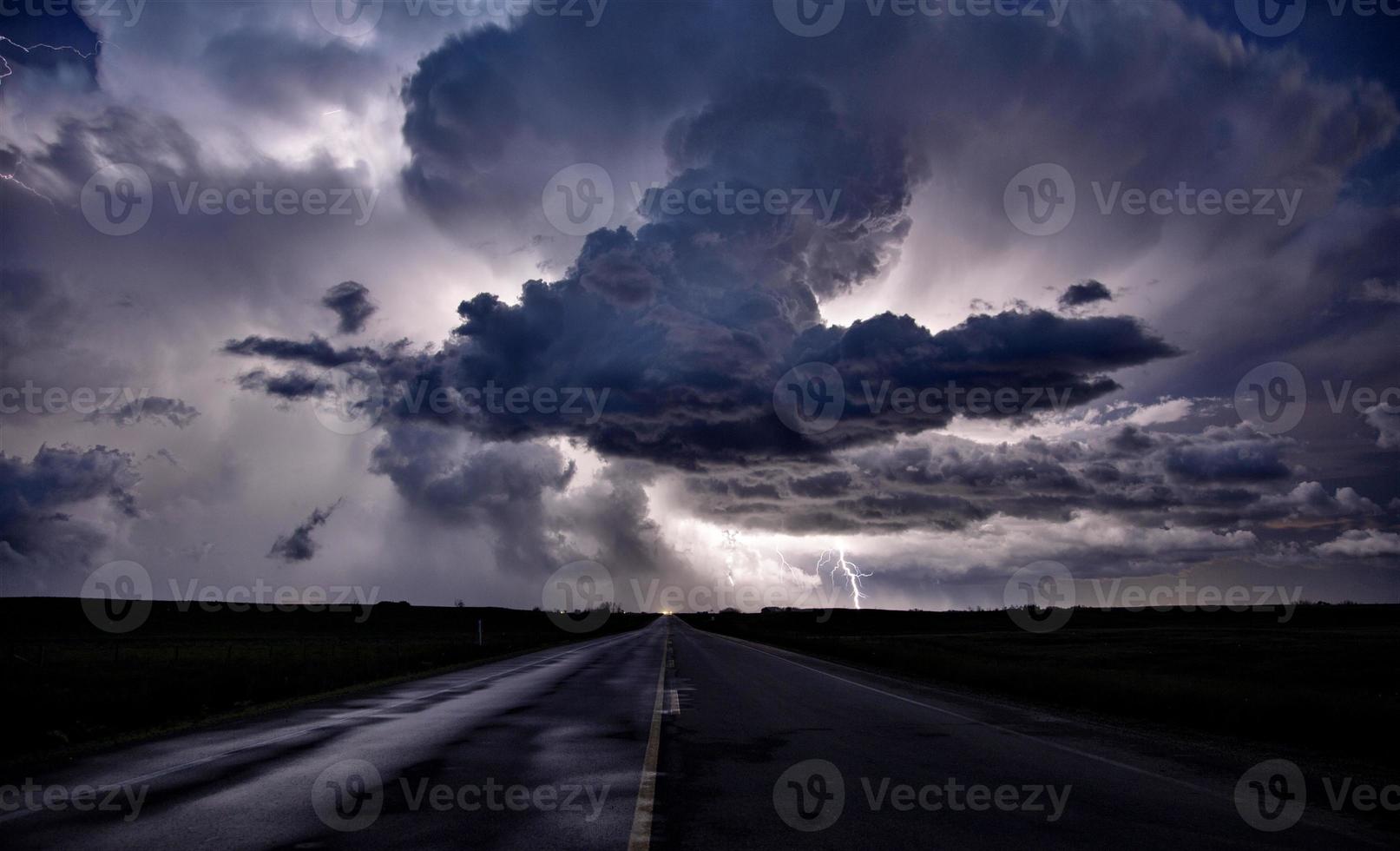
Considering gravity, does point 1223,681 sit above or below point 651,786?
below

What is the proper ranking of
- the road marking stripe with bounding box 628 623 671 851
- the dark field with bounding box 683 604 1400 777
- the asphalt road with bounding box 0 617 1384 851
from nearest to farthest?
the road marking stripe with bounding box 628 623 671 851
the asphalt road with bounding box 0 617 1384 851
the dark field with bounding box 683 604 1400 777

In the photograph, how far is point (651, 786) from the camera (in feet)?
30.8

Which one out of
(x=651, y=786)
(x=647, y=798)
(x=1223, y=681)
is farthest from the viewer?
(x=1223, y=681)

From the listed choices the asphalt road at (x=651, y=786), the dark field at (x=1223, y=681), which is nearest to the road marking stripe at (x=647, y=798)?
Answer: the asphalt road at (x=651, y=786)

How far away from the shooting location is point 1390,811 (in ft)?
28.9

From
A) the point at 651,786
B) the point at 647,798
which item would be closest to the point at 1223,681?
the point at 651,786

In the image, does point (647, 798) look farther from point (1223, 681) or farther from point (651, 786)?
point (1223, 681)

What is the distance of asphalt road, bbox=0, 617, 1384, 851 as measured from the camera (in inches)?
289

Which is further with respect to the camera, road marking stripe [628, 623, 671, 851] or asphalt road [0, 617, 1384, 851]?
asphalt road [0, 617, 1384, 851]

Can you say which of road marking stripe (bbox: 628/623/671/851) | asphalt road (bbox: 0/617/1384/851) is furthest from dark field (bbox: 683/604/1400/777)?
road marking stripe (bbox: 628/623/671/851)

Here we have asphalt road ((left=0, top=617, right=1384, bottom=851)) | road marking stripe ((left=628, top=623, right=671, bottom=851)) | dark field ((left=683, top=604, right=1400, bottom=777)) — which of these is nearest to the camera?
road marking stripe ((left=628, top=623, right=671, bottom=851))

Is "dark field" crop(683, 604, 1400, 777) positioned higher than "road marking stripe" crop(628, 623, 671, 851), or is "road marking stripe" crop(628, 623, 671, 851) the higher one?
"road marking stripe" crop(628, 623, 671, 851)

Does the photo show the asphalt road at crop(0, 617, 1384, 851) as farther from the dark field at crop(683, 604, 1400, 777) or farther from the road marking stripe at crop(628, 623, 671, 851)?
the dark field at crop(683, 604, 1400, 777)

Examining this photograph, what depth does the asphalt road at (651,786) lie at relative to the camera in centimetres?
733
